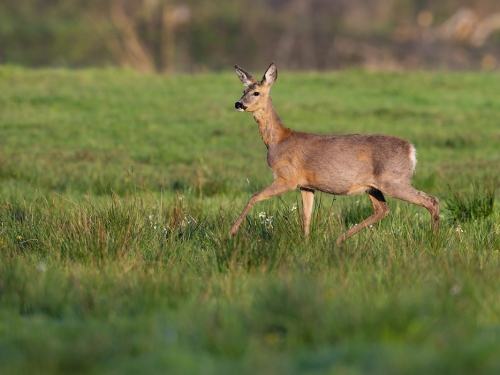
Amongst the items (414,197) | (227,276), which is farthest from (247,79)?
(227,276)

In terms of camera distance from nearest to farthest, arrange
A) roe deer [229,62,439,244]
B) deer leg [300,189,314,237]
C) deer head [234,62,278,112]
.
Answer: roe deer [229,62,439,244] → deer leg [300,189,314,237] → deer head [234,62,278,112]

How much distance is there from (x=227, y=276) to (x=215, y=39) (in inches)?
1223

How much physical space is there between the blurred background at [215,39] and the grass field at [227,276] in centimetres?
1937

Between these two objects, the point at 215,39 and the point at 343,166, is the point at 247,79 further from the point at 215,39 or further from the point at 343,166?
the point at 215,39

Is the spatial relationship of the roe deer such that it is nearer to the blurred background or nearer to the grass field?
the grass field

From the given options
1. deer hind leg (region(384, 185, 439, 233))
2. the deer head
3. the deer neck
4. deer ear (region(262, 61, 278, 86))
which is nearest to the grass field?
deer hind leg (region(384, 185, 439, 233))

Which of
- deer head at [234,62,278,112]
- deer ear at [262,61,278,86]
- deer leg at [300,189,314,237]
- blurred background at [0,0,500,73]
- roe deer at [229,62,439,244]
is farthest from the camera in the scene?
blurred background at [0,0,500,73]

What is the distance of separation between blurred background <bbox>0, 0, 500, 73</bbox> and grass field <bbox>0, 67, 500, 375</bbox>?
63.5 ft

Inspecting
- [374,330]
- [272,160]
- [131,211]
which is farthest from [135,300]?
[272,160]

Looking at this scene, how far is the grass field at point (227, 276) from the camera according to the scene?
4.82m

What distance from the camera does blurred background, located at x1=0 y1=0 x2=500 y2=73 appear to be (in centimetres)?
3441

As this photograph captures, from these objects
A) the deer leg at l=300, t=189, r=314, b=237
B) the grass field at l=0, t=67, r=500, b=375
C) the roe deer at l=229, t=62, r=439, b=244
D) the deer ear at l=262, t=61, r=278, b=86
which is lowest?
the grass field at l=0, t=67, r=500, b=375

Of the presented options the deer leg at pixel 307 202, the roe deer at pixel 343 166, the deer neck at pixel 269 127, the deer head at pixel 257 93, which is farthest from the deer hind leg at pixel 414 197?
the deer head at pixel 257 93

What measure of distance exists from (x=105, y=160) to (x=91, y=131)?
3.00m
